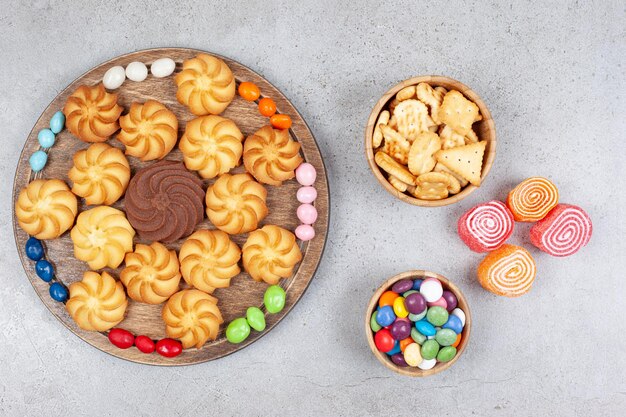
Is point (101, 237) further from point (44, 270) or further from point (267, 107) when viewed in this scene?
point (267, 107)

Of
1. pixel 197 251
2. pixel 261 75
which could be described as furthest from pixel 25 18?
pixel 197 251

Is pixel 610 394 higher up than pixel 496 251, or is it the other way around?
pixel 496 251

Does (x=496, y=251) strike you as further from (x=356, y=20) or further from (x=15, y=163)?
(x=15, y=163)

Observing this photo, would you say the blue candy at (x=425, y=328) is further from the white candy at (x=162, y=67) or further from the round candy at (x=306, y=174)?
the white candy at (x=162, y=67)

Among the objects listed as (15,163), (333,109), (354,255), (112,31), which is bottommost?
(354,255)

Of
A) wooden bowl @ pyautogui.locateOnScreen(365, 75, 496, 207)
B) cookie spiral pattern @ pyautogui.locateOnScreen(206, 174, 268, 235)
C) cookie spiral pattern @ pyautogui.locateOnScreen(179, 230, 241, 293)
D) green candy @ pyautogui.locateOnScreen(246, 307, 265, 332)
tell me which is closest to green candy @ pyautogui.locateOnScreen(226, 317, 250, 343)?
green candy @ pyautogui.locateOnScreen(246, 307, 265, 332)

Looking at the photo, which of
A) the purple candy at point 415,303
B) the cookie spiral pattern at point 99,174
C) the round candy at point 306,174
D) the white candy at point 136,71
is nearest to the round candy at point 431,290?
the purple candy at point 415,303
